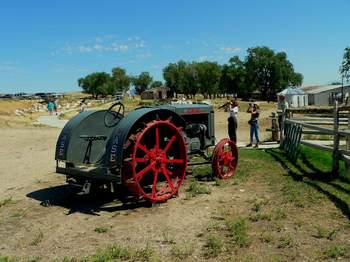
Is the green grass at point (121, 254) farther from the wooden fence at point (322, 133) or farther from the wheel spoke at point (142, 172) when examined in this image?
the wooden fence at point (322, 133)

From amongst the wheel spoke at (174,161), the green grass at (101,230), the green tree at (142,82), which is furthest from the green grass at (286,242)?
the green tree at (142,82)

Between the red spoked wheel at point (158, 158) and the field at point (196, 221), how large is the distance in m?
0.27

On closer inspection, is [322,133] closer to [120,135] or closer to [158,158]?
[158,158]

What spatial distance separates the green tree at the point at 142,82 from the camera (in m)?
140

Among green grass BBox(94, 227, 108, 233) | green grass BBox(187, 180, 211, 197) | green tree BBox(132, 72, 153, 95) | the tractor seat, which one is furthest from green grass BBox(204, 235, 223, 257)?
green tree BBox(132, 72, 153, 95)

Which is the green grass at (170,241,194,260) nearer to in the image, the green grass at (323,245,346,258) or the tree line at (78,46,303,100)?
the green grass at (323,245,346,258)

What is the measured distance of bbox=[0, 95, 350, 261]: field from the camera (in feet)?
16.9

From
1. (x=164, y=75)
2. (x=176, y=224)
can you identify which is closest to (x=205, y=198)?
(x=176, y=224)

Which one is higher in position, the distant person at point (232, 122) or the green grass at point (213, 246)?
the distant person at point (232, 122)

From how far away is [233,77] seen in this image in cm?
10262

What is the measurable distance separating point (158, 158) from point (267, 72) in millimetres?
98123

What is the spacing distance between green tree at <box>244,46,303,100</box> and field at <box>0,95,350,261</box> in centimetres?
9336

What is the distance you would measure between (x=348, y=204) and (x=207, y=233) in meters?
2.34

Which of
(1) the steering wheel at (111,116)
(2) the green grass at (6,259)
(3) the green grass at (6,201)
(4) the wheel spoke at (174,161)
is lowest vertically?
(2) the green grass at (6,259)
